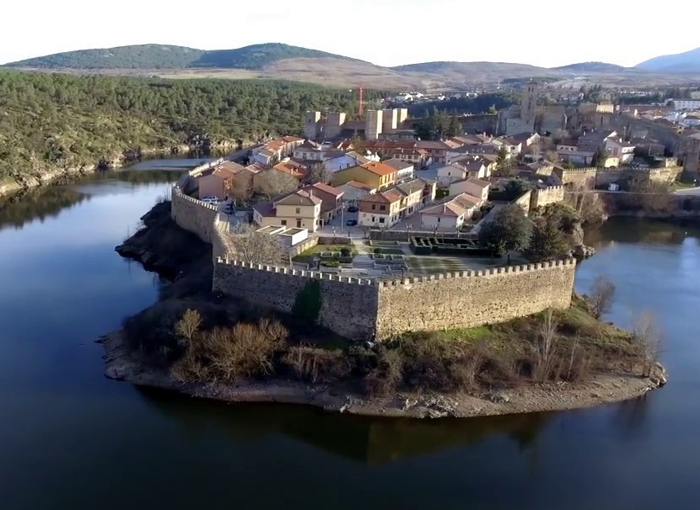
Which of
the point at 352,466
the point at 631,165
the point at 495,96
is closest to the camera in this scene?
the point at 352,466

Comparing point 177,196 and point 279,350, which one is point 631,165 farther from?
point 279,350

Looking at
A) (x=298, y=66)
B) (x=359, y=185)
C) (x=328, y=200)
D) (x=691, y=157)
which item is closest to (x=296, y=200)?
(x=328, y=200)

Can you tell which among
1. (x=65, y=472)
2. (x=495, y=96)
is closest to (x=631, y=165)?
(x=65, y=472)

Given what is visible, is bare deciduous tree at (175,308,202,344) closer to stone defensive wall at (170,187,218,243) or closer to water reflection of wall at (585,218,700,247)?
stone defensive wall at (170,187,218,243)

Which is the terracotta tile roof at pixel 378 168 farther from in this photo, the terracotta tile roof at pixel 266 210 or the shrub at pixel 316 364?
the shrub at pixel 316 364

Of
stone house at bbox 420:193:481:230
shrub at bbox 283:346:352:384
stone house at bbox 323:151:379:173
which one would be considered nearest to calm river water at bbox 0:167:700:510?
shrub at bbox 283:346:352:384

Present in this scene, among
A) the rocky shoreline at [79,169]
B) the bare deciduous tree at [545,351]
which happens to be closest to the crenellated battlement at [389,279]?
the bare deciduous tree at [545,351]
